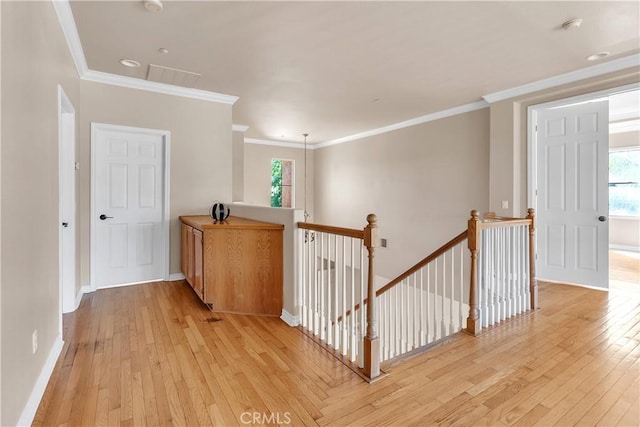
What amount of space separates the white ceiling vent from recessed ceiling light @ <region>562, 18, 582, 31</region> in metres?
3.76

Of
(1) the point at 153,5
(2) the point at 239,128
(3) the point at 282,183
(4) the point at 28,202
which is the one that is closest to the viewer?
(4) the point at 28,202

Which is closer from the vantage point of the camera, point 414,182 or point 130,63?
point 130,63

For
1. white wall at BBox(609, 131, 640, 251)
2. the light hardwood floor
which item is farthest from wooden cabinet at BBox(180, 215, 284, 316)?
white wall at BBox(609, 131, 640, 251)

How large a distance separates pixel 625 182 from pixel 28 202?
31.2ft

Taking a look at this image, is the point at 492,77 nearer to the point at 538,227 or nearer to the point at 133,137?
the point at 538,227

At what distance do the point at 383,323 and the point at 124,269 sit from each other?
3489 mm

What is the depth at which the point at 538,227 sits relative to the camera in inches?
170

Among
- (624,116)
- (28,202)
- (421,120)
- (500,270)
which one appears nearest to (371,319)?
(500,270)

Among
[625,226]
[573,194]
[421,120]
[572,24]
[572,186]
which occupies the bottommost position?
[625,226]

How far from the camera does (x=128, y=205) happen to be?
4.15 metres

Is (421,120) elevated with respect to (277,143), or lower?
lower

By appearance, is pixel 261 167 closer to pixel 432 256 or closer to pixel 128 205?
pixel 128 205

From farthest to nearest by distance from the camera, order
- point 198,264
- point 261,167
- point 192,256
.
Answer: point 261,167, point 192,256, point 198,264

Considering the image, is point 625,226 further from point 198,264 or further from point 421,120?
point 198,264
